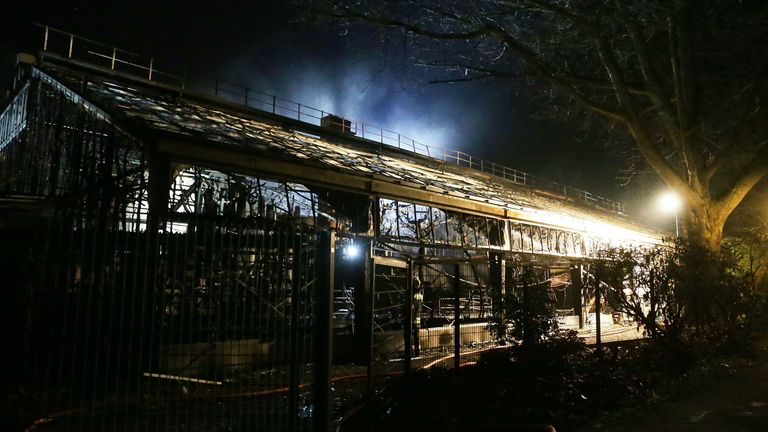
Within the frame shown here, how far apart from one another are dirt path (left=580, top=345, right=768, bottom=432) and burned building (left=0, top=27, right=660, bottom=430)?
2.86 meters

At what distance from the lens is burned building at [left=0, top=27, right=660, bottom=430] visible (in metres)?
4.19

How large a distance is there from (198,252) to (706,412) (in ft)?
22.0

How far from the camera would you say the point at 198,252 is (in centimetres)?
476

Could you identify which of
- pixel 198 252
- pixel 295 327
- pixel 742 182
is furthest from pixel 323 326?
pixel 742 182

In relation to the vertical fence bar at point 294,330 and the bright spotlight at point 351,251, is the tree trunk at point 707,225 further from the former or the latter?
the vertical fence bar at point 294,330

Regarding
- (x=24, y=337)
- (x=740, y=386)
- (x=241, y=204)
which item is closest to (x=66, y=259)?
(x=24, y=337)

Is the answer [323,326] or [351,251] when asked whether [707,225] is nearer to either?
[351,251]

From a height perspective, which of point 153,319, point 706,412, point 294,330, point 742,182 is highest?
point 742,182

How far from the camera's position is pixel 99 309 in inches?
166

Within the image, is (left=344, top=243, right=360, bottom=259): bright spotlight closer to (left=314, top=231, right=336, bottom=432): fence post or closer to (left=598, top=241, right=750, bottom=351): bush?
(left=598, top=241, right=750, bottom=351): bush

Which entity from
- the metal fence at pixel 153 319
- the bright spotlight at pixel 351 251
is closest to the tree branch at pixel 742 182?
the bright spotlight at pixel 351 251

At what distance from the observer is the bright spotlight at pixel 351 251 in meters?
→ 11.8

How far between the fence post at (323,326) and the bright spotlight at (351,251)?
6.33m

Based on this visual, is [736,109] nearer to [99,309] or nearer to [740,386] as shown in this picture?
[740,386]
